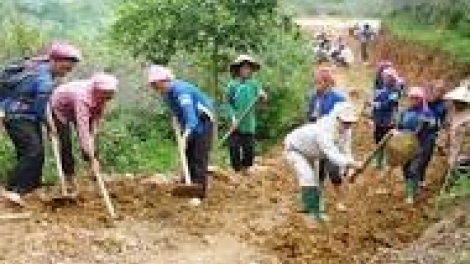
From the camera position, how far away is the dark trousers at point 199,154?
10.5 meters

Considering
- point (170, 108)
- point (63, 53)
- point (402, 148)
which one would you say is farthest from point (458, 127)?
point (63, 53)

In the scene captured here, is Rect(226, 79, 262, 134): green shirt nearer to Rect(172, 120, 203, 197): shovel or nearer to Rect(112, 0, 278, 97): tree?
Rect(172, 120, 203, 197): shovel

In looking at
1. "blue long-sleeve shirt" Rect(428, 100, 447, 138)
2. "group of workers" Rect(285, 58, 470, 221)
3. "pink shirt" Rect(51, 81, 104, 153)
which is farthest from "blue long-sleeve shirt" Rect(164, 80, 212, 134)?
"blue long-sleeve shirt" Rect(428, 100, 447, 138)

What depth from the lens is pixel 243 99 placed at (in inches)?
505

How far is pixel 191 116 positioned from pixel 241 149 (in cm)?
291

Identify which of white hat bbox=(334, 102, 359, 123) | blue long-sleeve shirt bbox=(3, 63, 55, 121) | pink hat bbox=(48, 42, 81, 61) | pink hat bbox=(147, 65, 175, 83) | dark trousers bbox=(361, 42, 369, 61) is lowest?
dark trousers bbox=(361, 42, 369, 61)

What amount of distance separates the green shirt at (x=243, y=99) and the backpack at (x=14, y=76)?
10.8 ft

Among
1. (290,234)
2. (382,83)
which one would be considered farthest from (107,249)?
(382,83)

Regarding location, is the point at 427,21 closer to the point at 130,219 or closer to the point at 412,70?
the point at 412,70

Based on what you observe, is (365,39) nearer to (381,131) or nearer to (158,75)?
(381,131)

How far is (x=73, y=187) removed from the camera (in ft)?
35.9

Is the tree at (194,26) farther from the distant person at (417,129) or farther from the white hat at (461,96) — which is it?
the white hat at (461,96)

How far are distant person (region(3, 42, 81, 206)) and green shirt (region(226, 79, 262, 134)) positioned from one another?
9.86ft

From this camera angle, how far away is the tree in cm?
1909
